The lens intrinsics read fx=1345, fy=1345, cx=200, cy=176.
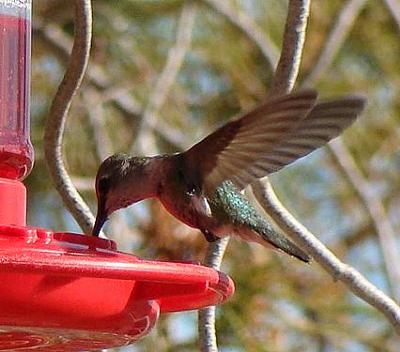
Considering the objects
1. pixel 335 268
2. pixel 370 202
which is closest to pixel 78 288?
pixel 335 268

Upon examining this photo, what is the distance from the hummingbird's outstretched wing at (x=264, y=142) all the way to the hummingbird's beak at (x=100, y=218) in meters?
0.24

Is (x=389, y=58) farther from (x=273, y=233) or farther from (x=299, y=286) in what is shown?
(x=273, y=233)

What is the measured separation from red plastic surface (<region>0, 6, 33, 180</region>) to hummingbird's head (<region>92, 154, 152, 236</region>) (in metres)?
0.20

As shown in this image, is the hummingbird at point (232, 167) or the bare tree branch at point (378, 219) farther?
the bare tree branch at point (378, 219)

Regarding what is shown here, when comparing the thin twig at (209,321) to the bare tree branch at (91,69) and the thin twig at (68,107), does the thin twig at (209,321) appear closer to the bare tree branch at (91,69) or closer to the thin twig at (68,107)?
the thin twig at (68,107)

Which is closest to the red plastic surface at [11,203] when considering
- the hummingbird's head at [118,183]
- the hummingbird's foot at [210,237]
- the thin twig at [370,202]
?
the hummingbird's head at [118,183]

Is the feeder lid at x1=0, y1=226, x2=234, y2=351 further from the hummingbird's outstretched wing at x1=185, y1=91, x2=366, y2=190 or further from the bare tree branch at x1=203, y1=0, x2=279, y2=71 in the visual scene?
the bare tree branch at x1=203, y1=0, x2=279, y2=71

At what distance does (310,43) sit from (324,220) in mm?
663

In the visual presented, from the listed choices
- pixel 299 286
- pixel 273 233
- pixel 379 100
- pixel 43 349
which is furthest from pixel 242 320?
pixel 43 349

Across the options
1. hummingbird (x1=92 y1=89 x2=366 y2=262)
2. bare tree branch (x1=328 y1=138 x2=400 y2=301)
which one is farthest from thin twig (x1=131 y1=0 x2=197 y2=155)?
hummingbird (x1=92 y1=89 x2=366 y2=262)

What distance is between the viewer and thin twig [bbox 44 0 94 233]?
7.21 ft

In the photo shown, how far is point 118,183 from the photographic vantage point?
2.62 m

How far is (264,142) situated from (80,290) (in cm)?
65

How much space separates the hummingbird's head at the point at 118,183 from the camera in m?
2.58
